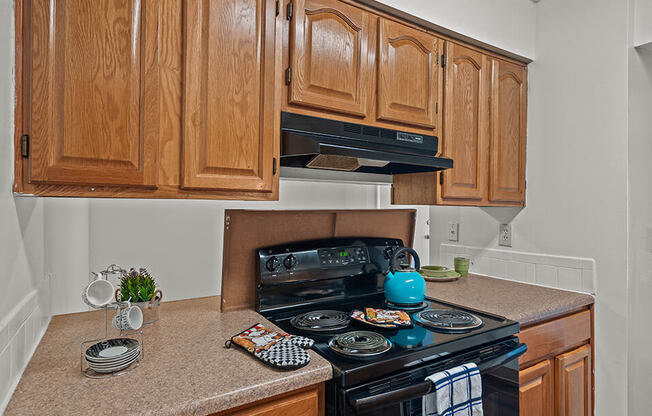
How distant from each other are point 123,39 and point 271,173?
0.59m

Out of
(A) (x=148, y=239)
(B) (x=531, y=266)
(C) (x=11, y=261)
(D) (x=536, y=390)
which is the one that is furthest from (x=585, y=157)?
(C) (x=11, y=261)

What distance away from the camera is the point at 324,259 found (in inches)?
68.3

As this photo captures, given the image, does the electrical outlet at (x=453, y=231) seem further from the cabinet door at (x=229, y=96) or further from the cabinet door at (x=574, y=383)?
the cabinet door at (x=229, y=96)

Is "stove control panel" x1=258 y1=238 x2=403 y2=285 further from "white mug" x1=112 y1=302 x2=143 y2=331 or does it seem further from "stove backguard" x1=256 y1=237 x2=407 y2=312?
"white mug" x1=112 y1=302 x2=143 y2=331

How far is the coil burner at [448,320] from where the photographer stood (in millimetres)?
1393

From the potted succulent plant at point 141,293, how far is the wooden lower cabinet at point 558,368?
1.43 metres

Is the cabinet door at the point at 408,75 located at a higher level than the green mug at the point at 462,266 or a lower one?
higher

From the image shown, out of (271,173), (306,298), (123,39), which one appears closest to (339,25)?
(271,173)

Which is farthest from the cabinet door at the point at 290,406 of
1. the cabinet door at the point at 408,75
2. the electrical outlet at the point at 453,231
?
the electrical outlet at the point at 453,231

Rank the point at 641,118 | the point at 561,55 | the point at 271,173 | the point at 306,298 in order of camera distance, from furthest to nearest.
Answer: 1. the point at 561,55
2. the point at 641,118
3. the point at 306,298
4. the point at 271,173

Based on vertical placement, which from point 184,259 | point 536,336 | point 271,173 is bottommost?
point 536,336

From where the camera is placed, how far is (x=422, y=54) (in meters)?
1.77

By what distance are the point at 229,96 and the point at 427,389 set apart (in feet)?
3.67

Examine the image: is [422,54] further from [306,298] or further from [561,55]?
[306,298]
